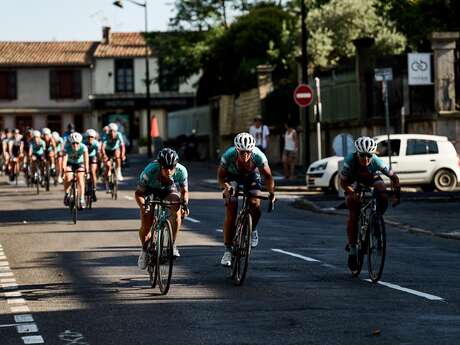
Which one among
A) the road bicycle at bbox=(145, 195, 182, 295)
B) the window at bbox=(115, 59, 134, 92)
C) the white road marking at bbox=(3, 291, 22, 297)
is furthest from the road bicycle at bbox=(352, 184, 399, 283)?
the window at bbox=(115, 59, 134, 92)

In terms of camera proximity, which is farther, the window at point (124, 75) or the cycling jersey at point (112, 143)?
the window at point (124, 75)

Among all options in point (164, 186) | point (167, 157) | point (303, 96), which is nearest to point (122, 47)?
point (303, 96)

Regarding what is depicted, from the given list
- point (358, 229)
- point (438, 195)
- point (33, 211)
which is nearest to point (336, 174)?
point (438, 195)

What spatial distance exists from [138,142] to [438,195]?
205ft

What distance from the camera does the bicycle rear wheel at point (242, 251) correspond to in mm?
13000

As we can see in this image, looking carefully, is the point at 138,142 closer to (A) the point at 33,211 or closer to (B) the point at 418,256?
(A) the point at 33,211

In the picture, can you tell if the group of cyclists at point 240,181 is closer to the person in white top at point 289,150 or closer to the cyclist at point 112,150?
the cyclist at point 112,150

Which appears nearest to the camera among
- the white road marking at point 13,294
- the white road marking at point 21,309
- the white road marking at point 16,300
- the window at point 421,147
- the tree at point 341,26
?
the white road marking at point 21,309

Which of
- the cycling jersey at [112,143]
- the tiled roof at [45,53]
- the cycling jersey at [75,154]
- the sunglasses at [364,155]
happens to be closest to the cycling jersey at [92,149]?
the cycling jersey at [75,154]

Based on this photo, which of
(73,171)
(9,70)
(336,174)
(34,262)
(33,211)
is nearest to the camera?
(34,262)

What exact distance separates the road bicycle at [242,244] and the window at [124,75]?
82584mm

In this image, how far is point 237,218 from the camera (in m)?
13.7

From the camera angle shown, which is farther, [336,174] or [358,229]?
[336,174]

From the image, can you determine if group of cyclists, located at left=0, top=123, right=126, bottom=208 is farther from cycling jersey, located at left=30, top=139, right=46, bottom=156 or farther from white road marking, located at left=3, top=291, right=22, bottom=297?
white road marking, located at left=3, top=291, right=22, bottom=297
